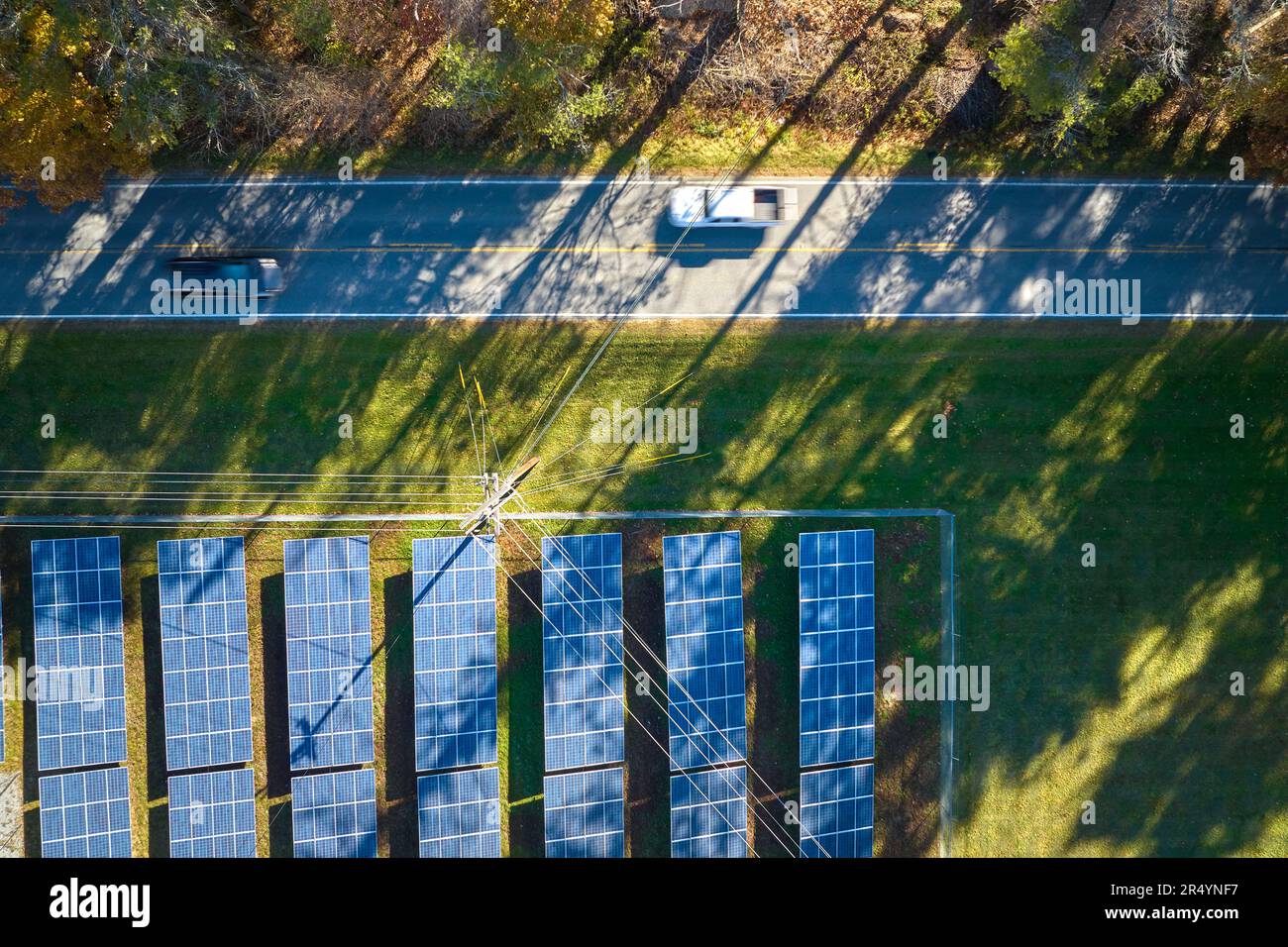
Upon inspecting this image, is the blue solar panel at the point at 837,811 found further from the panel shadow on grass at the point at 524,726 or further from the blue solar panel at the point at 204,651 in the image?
the blue solar panel at the point at 204,651

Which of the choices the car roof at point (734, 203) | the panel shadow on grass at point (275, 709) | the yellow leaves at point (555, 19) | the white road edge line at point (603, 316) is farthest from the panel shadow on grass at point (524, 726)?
the yellow leaves at point (555, 19)

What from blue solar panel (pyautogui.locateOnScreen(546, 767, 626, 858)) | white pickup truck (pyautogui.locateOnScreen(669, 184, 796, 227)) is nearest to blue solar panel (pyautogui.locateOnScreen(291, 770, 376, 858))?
blue solar panel (pyautogui.locateOnScreen(546, 767, 626, 858))

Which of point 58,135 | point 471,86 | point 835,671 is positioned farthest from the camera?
point 835,671

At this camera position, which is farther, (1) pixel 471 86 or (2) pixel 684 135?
(2) pixel 684 135

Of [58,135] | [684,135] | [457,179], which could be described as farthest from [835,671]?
[58,135]

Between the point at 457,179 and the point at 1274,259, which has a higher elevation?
the point at 457,179

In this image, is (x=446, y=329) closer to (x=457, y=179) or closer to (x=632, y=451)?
(x=457, y=179)

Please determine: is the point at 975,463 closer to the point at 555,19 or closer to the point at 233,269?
the point at 555,19
